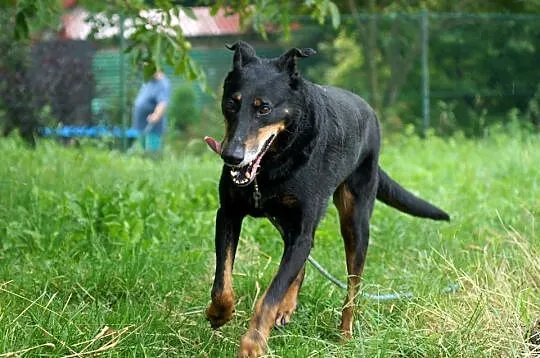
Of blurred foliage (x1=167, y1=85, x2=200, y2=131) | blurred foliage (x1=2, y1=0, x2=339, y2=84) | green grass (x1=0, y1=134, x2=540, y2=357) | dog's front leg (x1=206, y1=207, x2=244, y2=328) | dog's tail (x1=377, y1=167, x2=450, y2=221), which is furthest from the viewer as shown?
blurred foliage (x1=167, y1=85, x2=200, y2=131)

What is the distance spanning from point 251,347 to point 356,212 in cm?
165

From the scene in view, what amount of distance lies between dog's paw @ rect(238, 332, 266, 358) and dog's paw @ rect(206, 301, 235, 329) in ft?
1.25

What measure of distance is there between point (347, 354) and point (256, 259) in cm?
234

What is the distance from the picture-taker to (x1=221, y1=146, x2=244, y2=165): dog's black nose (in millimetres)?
4691

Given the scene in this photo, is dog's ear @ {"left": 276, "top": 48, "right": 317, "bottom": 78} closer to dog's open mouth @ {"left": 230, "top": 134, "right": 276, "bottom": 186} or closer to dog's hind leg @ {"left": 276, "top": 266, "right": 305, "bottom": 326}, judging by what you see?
dog's open mouth @ {"left": 230, "top": 134, "right": 276, "bottom": 186}

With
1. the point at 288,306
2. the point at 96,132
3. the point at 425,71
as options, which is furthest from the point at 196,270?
the point at 425,71

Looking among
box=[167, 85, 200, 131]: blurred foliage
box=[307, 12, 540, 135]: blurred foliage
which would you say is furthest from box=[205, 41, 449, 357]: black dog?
box=[307, 12, 540, 135]: blurred foliage

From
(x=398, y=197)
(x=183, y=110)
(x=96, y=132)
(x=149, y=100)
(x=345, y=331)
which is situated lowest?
(x=183, y=110)

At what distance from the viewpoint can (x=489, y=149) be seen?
1501cm

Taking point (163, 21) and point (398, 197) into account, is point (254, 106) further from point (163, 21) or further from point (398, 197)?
point (163, 21)

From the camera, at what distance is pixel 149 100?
50.4 ft

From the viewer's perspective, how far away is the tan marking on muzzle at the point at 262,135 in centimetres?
480

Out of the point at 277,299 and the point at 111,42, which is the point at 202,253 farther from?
the point at 111,42

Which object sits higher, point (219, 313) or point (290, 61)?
point (290, 61)
